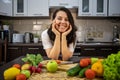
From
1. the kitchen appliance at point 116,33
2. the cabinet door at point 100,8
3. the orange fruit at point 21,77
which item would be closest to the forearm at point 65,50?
the orange fruit at point 21,77

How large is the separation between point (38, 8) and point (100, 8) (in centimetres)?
116

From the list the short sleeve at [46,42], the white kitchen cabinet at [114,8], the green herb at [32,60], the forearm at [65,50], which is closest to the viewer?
the green herb at [32,60]

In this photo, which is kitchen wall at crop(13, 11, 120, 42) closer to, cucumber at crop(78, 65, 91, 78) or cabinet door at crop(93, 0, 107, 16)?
cabinet door at crop(93, 0, 107, 16)

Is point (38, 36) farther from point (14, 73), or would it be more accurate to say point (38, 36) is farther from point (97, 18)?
point (14, 73)

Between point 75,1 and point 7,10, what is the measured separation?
1.28 meters

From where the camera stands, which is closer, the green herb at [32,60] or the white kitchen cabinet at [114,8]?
the green herb at [32,60]

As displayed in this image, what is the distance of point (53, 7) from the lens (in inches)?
149

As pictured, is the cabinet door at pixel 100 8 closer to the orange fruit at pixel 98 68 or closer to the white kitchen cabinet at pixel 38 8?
the white kitchen cabinet at pixel 38 8

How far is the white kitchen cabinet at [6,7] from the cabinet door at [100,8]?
5.20 ft

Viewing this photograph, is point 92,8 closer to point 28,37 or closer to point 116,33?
point 116,33

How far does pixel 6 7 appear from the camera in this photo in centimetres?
368

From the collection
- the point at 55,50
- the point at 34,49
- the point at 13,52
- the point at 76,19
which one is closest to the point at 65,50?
the point at 55,50

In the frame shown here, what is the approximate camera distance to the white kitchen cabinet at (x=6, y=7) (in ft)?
11.8

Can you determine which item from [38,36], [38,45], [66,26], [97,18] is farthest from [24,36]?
[66,26]
